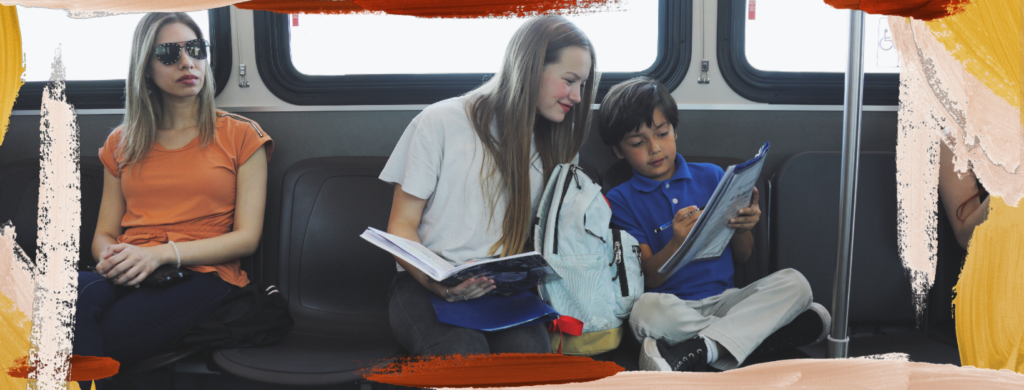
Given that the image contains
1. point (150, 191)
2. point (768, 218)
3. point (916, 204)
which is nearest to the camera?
point (916, 204)

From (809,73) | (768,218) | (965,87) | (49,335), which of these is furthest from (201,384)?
(809,73)

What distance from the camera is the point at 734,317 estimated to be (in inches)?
58.0

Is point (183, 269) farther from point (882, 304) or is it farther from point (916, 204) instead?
point (882, 304)

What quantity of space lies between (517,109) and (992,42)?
1051 millimetres

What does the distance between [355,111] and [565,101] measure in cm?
100

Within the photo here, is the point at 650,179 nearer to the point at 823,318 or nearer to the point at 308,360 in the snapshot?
the point at 823,318

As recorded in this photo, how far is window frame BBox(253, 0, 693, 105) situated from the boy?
11.5 inches

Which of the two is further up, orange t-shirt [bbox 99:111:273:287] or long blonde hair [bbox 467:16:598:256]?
long blonde hair [bbox 467:16:598:256]

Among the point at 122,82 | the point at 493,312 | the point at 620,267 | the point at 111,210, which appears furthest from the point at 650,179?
the point at 122,82

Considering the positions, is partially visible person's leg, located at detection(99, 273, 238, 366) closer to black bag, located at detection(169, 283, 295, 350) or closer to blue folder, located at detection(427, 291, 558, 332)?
black bag, located at detection(169, 283, 295, 350)

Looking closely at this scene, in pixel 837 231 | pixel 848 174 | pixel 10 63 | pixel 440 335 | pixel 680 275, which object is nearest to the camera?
pixel 10 63

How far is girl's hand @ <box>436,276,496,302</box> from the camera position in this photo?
1.28 metres

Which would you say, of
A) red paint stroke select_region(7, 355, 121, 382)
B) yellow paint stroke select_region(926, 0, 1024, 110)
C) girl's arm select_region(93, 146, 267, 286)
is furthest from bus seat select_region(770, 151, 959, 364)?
red paint stroke select_region(7, 355, 121, 382)

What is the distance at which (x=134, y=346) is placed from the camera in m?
1.47
